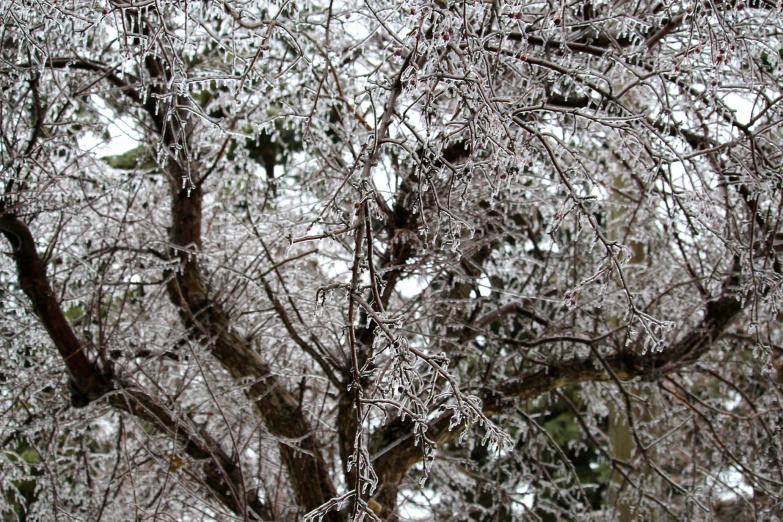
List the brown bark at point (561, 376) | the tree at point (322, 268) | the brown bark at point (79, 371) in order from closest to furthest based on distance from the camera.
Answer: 1. the tree at point (322, 268)
2. the brown bark at point (79, 371)
3. the brown bark at point (561, 376)

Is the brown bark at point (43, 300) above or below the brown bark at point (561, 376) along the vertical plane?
above

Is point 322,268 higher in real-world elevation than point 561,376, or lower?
higher

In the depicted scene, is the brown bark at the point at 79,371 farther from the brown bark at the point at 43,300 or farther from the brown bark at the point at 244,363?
the brown bark at the point at 244,363

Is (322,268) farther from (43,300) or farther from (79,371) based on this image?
(43,300)

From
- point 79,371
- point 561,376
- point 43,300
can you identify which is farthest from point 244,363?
point 561,376

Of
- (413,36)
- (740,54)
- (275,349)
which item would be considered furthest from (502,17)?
(275,349)

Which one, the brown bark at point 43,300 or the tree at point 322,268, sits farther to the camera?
the brown bark at point 43,300

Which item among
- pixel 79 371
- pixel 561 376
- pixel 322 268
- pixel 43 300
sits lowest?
pixel 561 376

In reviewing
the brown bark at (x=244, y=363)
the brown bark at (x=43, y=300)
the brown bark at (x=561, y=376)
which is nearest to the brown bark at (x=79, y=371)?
the brown bark at (x=43, y=300)

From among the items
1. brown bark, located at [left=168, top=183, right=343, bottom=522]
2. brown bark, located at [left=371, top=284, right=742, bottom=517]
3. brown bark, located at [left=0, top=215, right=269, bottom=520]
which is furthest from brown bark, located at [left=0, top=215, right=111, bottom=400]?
brown bark, located at [left=371, top=284, right=742, bottom=517]

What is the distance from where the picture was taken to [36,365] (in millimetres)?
4324

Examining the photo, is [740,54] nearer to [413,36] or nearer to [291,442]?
[413,36]

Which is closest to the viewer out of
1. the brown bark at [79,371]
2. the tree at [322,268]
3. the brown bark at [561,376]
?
the tree at [322,268]

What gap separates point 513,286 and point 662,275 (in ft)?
3.77
